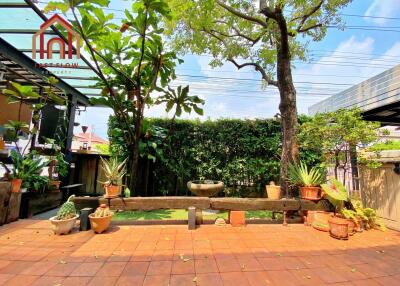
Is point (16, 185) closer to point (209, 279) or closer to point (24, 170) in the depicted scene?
point (24, 170)

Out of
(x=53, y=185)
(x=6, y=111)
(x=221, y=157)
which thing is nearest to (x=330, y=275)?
(x=221, y=157)

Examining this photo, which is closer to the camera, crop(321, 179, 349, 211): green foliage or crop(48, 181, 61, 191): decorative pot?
crop(321, 179, 349, 211): green foliage

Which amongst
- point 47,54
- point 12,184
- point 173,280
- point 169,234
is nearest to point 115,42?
point 47,54

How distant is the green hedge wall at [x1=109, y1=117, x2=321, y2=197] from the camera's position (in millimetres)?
6078

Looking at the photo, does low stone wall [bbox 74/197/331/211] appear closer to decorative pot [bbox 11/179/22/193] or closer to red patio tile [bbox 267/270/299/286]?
decorative pot [bbox 11/179/22/193]

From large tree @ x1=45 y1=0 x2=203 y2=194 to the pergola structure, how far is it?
56 centimetres

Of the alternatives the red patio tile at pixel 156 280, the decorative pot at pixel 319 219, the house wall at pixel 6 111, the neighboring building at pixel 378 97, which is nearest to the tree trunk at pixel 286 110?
the decorative pot at pixel 319 219

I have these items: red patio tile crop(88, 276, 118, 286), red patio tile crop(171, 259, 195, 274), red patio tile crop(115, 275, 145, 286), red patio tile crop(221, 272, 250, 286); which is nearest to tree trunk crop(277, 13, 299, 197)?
red patio tile crop(221, 272, 250, 286)

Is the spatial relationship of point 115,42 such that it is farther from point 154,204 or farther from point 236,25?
point 236,25

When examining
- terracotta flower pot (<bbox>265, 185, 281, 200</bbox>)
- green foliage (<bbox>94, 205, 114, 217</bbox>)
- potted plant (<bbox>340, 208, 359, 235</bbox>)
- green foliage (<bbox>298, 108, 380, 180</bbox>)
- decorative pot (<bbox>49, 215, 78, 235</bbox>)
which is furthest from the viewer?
terracotta flower pot (<bbox>265, 185, 281, 200</bbox>)

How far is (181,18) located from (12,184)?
5606 mm

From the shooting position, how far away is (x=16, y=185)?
3.73 metres

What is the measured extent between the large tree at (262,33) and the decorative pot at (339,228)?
128cm

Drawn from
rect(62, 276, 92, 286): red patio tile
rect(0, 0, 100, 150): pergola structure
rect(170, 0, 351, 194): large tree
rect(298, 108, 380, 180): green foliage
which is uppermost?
rect(170, 0, 351, 194): large tree
